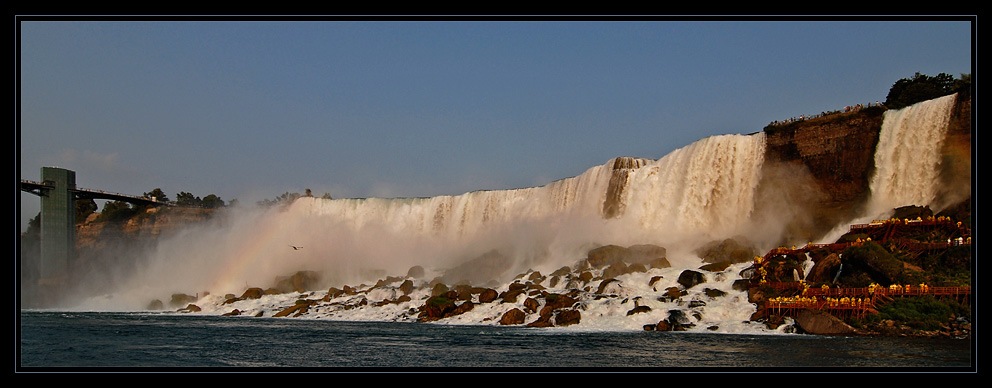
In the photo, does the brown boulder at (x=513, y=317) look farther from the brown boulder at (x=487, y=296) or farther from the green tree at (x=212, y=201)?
the green tree at (x=212, y=201)

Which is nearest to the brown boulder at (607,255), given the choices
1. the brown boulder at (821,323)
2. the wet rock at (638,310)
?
the wet rock at (638,310)

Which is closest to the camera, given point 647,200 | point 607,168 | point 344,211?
point 647,200
